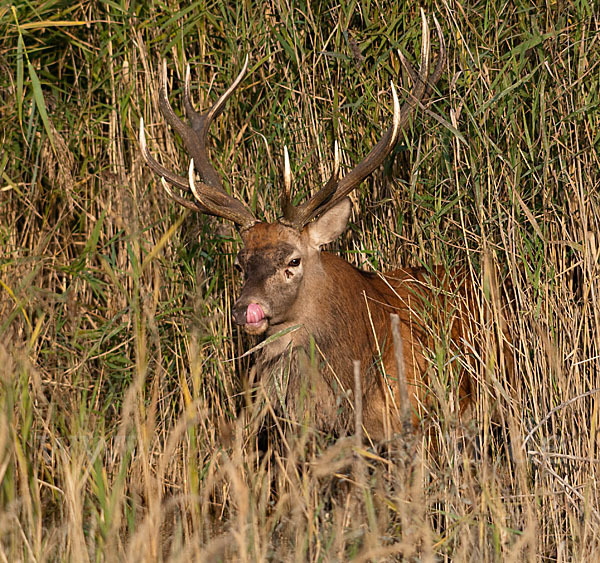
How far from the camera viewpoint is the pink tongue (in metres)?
3.41

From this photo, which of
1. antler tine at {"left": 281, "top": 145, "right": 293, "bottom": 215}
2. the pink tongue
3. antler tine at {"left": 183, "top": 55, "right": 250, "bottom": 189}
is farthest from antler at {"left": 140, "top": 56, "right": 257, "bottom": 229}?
the pink tongue

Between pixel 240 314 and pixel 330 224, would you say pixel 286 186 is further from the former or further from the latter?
pixel 240 314

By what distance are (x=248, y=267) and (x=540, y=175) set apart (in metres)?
1.16

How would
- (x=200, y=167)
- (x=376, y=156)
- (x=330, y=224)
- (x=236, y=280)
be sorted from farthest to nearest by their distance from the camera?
(x=236, y=280) → (x=200, y=167) → (x=330, y=224) → (x=376, y=156)

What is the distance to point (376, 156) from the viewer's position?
143 inches

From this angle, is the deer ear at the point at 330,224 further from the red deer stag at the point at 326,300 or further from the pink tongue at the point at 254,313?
the pink tongue at the point at 254,313

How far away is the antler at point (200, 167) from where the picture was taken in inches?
147

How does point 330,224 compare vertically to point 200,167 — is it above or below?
below

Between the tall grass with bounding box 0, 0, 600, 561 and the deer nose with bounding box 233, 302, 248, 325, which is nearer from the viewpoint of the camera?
the tall grass with bounding box 0, 0, 600, 561

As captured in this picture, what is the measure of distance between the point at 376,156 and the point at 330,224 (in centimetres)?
35

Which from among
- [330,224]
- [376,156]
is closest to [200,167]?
[330,224]

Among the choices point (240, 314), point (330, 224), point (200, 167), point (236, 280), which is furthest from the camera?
point (236, 280)

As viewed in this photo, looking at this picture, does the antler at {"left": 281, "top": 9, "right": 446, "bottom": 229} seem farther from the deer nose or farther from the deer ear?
the deer nose

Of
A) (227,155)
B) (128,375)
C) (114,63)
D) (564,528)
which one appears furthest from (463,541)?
(114,63)
